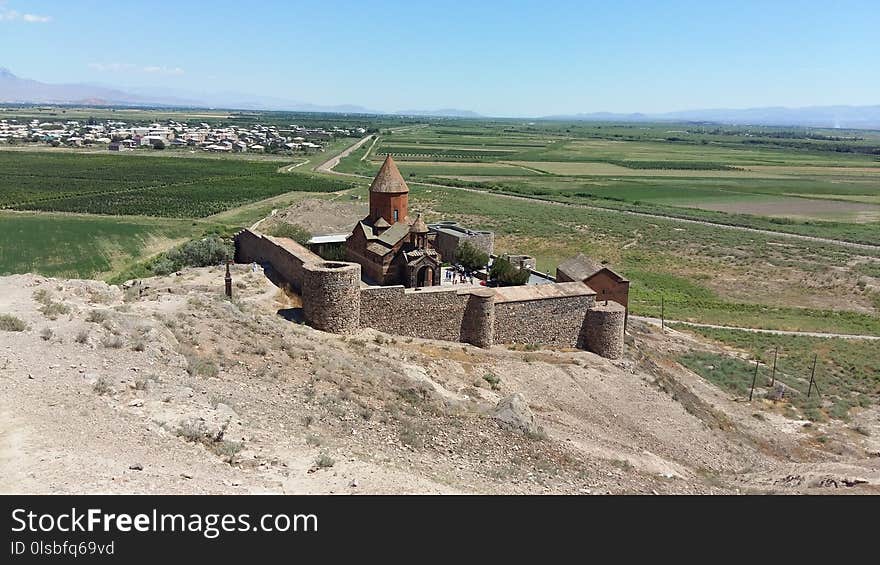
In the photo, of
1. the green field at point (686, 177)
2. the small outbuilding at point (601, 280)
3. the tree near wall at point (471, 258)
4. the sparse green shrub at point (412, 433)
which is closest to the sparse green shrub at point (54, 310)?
the sparse green shrub at point (412, 433)

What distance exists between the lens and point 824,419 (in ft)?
63.2

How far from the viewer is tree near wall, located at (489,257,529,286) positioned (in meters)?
22.7

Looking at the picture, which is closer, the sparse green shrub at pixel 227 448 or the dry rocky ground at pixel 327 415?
the dry rocky ground at pixel 327 415

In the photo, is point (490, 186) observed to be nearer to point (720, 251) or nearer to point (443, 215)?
point (443, 215)

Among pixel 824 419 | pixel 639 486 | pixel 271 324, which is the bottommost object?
pixel 824 419

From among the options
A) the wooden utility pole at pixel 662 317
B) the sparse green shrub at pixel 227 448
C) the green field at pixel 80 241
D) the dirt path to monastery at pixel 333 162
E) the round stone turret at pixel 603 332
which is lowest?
the wooden utility pole at pixel 662 317

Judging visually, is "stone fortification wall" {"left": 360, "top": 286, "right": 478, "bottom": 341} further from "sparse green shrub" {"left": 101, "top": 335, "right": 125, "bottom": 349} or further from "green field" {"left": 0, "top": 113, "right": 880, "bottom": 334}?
"green field" {"left": 0, "top": 113, "right": 880, "bottom": 334}

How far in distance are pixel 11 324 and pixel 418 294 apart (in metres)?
9.69

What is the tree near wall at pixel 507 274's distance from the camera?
22719 mm

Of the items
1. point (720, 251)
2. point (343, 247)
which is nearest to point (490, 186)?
point (720, 251)

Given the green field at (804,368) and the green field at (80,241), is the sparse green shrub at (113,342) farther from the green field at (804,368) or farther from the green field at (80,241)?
the green field at (80,241)

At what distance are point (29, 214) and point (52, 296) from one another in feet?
137

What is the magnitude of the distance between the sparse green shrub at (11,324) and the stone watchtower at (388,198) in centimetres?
1262

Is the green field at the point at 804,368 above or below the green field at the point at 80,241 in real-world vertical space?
below
